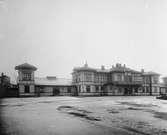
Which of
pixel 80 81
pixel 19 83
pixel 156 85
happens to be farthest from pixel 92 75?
pixel 156 85

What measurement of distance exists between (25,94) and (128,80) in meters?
27.8

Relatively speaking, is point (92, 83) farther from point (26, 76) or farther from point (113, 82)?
point (26, 76)

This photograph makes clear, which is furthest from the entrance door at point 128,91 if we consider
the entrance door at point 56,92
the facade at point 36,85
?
the entrance door at point 56,92

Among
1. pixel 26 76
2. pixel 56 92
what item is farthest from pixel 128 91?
pixel 26 76

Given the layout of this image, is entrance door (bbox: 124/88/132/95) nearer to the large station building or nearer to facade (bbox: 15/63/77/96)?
the large station building

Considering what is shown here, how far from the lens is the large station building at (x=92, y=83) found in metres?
39.1

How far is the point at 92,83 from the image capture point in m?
42.7

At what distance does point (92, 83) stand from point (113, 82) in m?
5.77

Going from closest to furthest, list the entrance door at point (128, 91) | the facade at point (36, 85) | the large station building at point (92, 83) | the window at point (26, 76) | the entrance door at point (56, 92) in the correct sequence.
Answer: the facade at point (36, 85), the window at point (26, 76), the large station building at point (92, 83), the entrance door at point (56, 92), the entrance door at point (128, 91)

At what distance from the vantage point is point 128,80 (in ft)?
150

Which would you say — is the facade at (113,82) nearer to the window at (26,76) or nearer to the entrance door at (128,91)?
the entrance door at (128,91)

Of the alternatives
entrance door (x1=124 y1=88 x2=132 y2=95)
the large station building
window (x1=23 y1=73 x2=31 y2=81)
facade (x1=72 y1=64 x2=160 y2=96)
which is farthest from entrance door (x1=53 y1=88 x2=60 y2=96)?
entrance door (x1=124 y1=88 x2=132 y2=95)

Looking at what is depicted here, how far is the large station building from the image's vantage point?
39.1 m

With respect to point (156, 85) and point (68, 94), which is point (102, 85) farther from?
point (156, 85)
